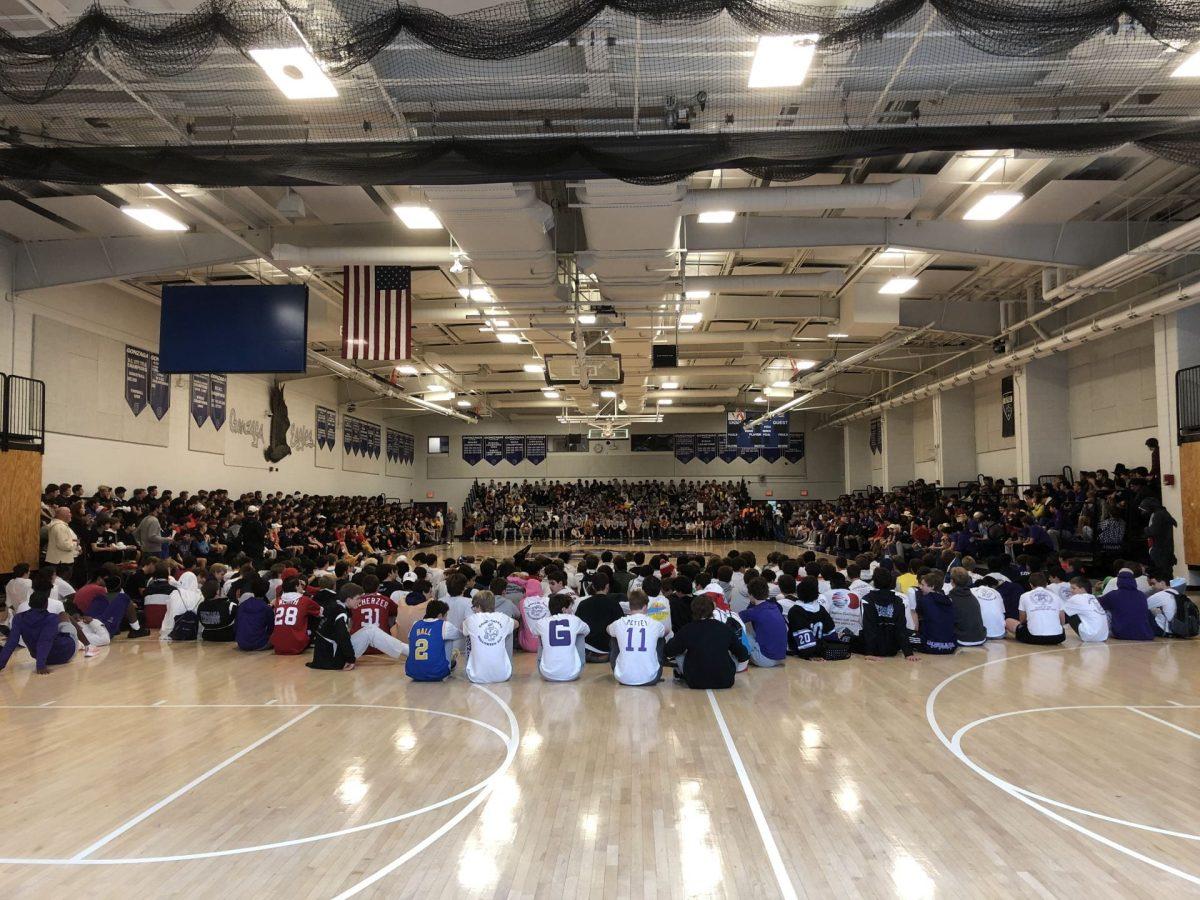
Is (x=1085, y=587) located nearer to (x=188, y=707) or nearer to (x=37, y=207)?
(x=188, y=707)

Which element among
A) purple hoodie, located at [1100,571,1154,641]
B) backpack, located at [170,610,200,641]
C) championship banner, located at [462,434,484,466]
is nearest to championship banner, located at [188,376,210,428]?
backpack, located at [170,610,200,641]

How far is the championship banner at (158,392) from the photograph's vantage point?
17516mm

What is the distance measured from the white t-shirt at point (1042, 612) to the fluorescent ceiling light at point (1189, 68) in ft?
17.4

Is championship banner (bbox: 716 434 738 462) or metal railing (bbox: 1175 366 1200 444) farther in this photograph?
championship banner (bbox: 716 434 738 462)

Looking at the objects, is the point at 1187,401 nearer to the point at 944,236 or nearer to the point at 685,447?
the point at 944,236

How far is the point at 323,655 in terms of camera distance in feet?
28.0

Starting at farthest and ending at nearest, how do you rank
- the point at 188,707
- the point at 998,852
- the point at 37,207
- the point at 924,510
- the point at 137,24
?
the point at 924,510 → the point at 37,207 → the point at 188,707 → the point at 137,24 → the point at 998,852

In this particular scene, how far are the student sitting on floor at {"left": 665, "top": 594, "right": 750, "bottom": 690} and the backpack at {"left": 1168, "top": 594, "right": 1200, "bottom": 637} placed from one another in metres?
6.02

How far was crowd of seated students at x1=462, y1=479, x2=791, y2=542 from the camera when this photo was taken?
32.7 metres

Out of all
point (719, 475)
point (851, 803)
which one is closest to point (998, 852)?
point (851, 803)

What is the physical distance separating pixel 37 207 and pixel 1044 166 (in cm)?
1326

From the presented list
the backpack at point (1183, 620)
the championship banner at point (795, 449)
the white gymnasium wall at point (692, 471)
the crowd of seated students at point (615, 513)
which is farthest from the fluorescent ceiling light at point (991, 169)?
the championship banner at point (795, 449)

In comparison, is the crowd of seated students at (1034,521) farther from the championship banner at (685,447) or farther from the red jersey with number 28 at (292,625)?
the championship banner at (685,447)

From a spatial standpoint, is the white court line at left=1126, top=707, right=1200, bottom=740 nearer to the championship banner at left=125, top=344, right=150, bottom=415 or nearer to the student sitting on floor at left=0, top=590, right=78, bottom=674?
the student sitting on floor at left=0, top=590, right=78, bottom=674
